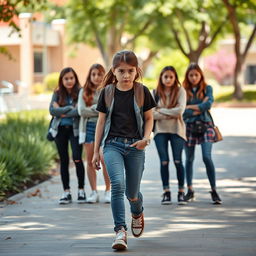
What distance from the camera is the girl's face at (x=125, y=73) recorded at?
6815mm

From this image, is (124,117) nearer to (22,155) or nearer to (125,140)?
(125,140)

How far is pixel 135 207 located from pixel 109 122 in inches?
33.8

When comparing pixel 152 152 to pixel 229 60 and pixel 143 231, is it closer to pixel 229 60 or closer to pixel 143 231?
pixel 143 231

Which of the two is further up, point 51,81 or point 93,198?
point 51,81

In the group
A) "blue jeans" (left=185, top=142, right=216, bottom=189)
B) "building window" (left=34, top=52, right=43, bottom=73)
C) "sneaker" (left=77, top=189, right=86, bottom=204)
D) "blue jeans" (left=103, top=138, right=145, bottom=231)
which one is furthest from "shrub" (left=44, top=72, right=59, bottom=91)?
"blue jeans" (left=103, top=138, right=145, bottom=231)

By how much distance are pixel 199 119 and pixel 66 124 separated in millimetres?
1772

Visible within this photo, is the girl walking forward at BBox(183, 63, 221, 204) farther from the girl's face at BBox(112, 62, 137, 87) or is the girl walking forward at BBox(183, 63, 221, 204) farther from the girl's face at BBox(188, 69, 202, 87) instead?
the girl's face at BBox(112, 62, 137, 87)

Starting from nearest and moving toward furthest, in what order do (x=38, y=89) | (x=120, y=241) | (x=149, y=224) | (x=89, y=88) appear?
(x=120, y=241) → (x=149, y=224) → (x=89, y=88) → (x=38, y=89)

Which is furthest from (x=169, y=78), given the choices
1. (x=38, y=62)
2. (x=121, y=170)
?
(x=38, y=62)

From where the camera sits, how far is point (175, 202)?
33.1 feet

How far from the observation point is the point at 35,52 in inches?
2184

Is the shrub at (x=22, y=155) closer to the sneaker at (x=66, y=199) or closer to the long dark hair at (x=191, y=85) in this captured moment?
the sneaker at (x=66, y=199)

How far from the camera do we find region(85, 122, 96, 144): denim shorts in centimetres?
988

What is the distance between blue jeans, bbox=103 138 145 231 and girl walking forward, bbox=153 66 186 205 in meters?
2.73
